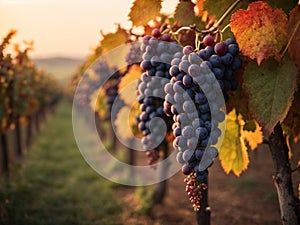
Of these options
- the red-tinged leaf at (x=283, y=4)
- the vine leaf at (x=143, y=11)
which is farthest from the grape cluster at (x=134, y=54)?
the red-tinged leaf at (x=283, y=4)

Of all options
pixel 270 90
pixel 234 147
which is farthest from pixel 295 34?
pixel 234 147

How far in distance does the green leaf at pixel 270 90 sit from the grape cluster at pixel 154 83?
58 centimetres

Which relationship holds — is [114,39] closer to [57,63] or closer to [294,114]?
[294,114]

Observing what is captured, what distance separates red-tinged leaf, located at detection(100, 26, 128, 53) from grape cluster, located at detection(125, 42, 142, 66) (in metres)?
0.08

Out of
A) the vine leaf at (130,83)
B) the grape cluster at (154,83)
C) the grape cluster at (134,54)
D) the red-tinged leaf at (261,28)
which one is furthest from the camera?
the vine leaf at (130,83)

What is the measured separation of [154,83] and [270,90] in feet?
2.53

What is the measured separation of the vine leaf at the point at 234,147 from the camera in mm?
2664

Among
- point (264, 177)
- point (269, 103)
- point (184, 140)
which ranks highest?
point (269, 103)

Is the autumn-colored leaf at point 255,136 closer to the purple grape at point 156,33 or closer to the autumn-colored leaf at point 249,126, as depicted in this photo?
the autumn-colored leaf at point 249,126

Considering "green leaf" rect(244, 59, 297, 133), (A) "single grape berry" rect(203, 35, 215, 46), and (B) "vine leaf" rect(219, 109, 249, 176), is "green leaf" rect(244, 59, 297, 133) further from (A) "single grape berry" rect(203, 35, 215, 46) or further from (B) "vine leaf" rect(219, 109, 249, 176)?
(B) "vine leaf" rect(219, 109, 249, 176)

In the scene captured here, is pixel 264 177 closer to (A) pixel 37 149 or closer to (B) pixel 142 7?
(B) pixel 142 7

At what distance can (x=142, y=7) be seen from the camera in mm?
2385

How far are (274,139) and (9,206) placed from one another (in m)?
Answer: 3.77

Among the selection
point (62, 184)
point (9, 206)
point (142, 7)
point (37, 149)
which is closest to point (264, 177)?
point (62, 184)
